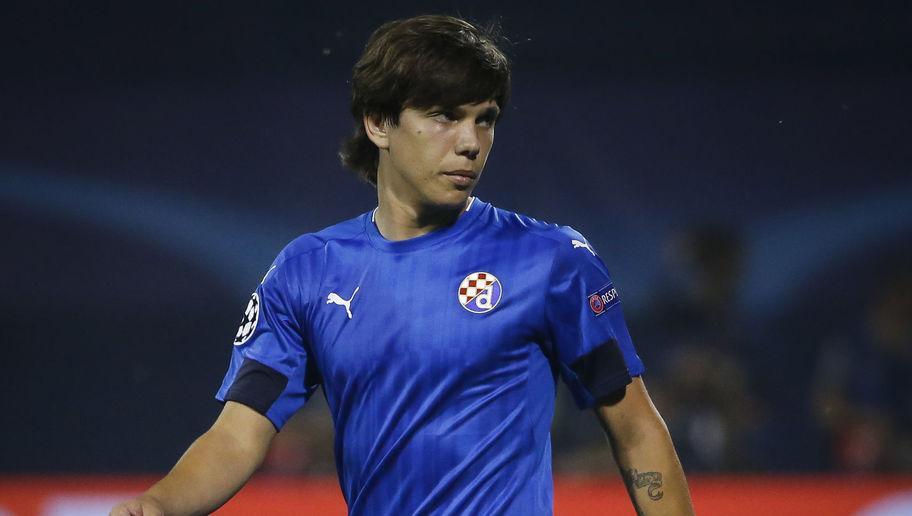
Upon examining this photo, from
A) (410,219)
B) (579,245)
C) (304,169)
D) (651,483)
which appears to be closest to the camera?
(651,483)

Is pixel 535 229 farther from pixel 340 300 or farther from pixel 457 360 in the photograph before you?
A: pixel 340 300

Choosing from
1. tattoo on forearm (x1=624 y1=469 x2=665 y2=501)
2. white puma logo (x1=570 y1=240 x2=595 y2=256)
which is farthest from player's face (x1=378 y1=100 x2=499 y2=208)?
tattoo on forearm (x1=624 y1=469 x2=665 y2=501)

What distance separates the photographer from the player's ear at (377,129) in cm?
265

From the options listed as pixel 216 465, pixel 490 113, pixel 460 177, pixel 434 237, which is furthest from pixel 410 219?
pixel 216 465

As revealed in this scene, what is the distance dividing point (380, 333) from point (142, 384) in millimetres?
5262

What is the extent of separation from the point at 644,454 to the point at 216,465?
840mm

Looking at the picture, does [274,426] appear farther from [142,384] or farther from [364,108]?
[142,384]

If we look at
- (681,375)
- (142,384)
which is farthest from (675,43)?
(142,384)

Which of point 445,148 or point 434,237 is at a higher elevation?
point 445,148

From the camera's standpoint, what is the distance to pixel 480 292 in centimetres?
247

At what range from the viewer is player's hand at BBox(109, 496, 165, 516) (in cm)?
219

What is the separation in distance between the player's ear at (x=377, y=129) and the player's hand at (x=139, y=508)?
0.88 metres

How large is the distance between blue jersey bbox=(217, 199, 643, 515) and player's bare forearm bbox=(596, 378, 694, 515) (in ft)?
0.15

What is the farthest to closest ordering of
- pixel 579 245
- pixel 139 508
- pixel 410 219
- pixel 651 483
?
pixel 410 219 < pixel 579 245 < pixel 651 483 < pixel 139 508
